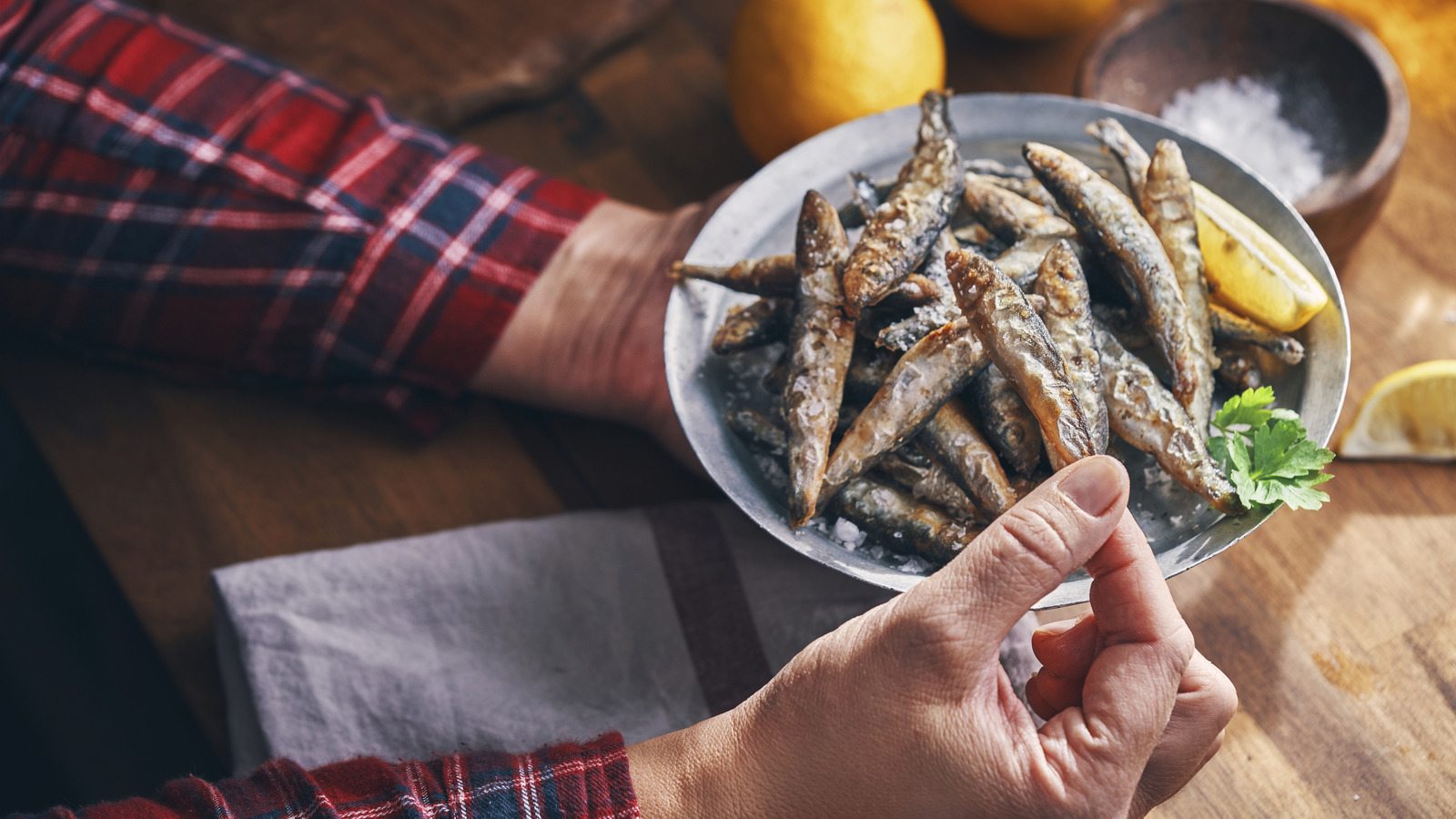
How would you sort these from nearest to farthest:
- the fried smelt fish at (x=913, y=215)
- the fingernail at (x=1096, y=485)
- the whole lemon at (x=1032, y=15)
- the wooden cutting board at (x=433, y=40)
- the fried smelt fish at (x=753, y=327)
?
1. the fingernail at (x=1096, y=485)
2. the fried smelt fish at (x=913, y=215)
3. the fried smelt fish at (x=753, y=327)
4. the whole lemon at (x=1032, y=15)
5. the wooden cutting board at (x=433, y=40)

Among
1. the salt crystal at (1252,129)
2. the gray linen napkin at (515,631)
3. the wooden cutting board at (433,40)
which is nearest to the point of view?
the gray linen napkin at (515,631)

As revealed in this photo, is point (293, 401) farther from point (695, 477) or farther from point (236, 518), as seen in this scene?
point (695, 477)

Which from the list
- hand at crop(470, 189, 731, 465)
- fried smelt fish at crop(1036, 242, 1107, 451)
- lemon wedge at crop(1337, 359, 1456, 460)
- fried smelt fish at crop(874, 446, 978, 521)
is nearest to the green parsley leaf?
fried smelt fish at crop(1036, 242, 1107, 451)

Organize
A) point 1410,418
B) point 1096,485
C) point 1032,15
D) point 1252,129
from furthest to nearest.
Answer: point 1032,15
point 1252,129
point 1410,418
point 1096,485

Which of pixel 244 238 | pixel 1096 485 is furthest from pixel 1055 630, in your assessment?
pixel 244 238

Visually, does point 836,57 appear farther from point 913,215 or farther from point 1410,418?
point 1410,418

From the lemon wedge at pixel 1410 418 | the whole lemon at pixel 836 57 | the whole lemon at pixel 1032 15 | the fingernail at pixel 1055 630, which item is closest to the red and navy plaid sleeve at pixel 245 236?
the whole lemon at pixel 836 57

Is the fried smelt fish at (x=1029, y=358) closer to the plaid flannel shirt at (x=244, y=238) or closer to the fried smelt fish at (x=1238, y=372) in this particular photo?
the fried smelt fish at (x=1238, y=372)
